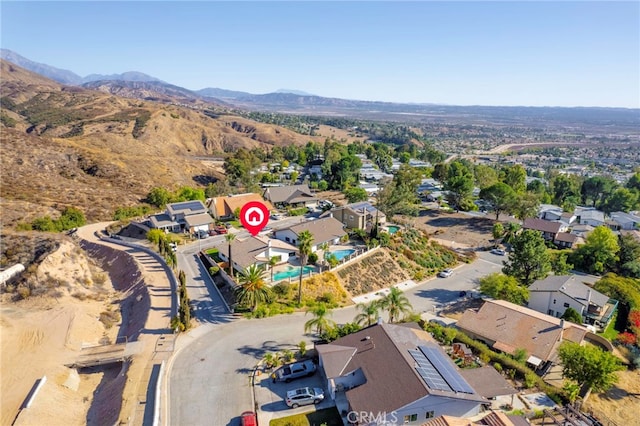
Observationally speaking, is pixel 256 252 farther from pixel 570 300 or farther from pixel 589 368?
pixel 570 300

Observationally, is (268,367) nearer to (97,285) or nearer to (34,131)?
(97,285)

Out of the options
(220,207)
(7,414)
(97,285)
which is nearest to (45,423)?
(7,414)

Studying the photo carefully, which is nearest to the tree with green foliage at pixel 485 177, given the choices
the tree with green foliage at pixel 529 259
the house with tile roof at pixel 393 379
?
the tree with green foliage at pixel 529 259

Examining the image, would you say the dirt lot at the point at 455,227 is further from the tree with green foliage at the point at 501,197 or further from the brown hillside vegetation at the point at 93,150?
the brown hillside vegetation at the point at 93,150

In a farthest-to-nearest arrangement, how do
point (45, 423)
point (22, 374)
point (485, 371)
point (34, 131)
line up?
point (34, 131) < point (22, 374) < point (485, 371) < point (45, 423)

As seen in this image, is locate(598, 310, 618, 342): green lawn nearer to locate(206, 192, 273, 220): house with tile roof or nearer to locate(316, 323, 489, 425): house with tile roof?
locate(316, 323, 489, 425): house with tile roof

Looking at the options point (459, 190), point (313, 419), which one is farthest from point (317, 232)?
point (459, 190)
